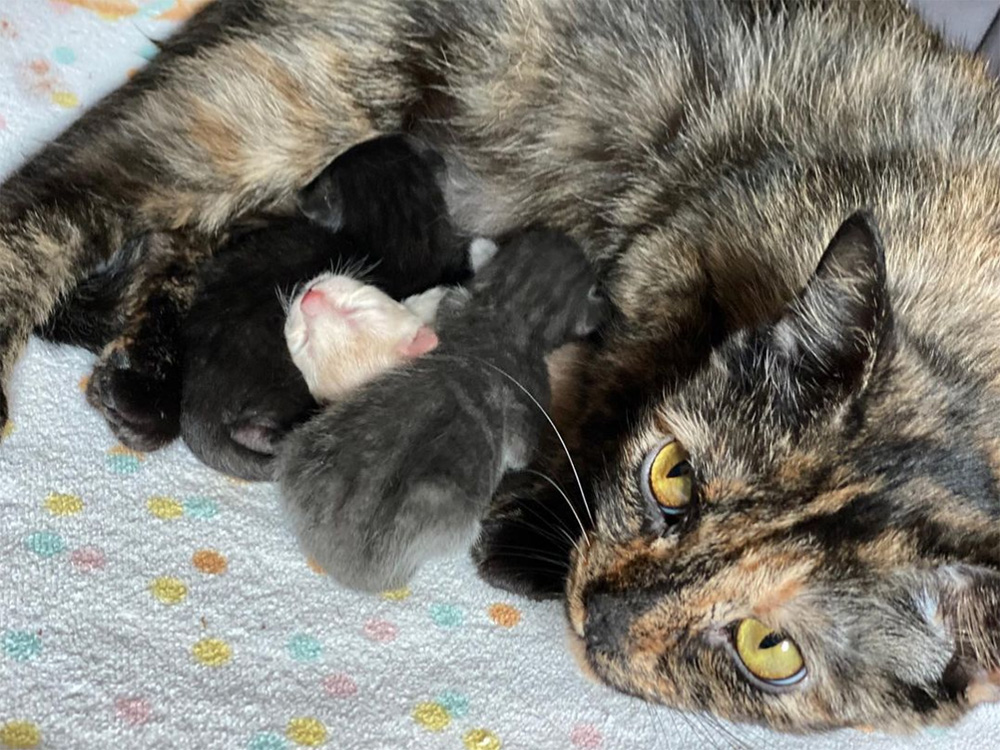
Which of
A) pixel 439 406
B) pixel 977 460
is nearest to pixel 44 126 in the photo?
pixel 439 406

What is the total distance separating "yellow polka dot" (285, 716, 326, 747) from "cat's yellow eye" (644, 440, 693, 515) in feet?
1.53

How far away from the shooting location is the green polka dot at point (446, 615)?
1.32m

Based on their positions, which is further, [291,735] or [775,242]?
[775,242]

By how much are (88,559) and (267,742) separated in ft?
1.03

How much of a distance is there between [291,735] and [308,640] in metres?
0.13

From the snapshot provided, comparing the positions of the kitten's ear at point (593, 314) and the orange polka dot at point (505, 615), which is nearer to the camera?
the orange polka dot at point (505, 615)

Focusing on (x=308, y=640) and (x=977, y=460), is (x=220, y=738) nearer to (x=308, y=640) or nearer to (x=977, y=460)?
(x=308, y=640)

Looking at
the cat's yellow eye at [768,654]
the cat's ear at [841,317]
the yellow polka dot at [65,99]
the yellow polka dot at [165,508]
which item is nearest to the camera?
the cat's ear at [841,317]

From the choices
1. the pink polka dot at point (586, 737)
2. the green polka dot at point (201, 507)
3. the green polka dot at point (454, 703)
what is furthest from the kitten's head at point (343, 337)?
the pink polka dot at point (586, 737)

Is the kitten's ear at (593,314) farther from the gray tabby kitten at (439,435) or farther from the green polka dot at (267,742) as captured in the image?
the green polka dot at (267,742)

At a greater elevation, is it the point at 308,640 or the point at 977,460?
the point at 977,460

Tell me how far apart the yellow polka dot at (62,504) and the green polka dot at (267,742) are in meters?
0.37

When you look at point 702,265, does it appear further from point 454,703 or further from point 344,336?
point 454,703

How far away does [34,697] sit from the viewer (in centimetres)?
108
